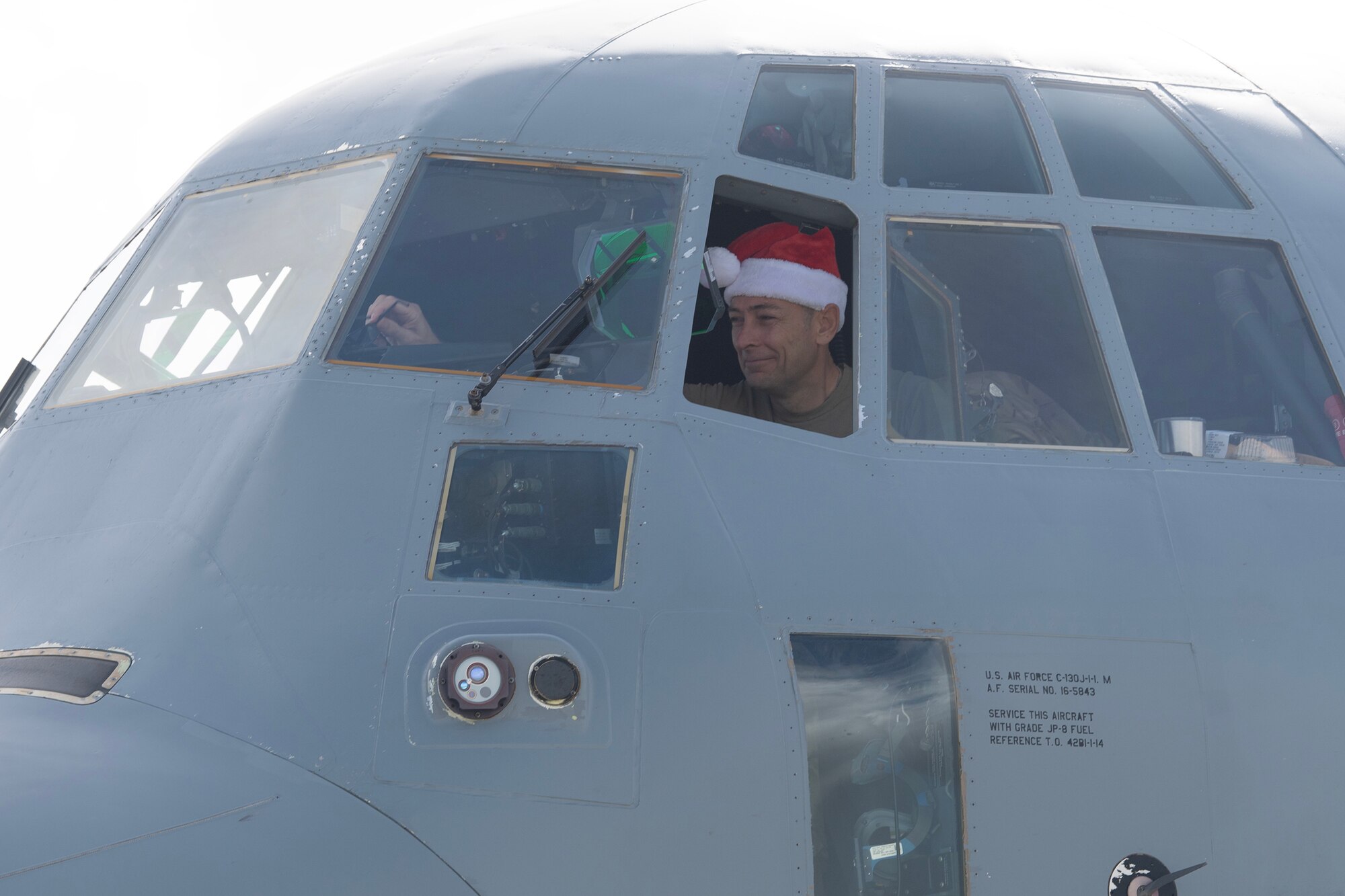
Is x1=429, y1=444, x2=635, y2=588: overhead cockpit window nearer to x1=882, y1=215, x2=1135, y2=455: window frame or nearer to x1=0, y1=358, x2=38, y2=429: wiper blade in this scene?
x1=882, y1=215, x2=1135, y2=455: window frame

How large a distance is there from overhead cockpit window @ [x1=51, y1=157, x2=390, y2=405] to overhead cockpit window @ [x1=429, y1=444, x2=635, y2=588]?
32.9 inches

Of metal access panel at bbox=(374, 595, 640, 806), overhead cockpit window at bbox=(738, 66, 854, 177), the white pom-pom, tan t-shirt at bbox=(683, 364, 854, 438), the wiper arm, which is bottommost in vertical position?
metal access panel at bbox=(374, 595, 640, 806)

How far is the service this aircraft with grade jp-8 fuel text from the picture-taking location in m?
3.56

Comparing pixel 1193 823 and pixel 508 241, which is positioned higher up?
pixel 508 241

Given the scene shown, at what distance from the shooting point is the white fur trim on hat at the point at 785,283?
5059 millimetres

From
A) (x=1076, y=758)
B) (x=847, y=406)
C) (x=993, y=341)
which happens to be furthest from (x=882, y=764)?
(x=993, y=341)

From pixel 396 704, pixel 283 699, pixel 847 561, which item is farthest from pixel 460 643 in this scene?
pixel 847 561

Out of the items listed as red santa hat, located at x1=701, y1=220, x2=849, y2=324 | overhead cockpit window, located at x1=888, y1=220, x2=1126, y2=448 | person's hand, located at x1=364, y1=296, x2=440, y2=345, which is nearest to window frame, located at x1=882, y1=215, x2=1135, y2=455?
overhead cockpit window, located at x1=888, y1=220, x2=1126, y2=448

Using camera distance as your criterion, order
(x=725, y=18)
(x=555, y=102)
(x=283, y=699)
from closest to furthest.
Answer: (x=283, y=699)
(x=555, y=102)
(x=725, y=18)

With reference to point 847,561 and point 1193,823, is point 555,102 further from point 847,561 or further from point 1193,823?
point 1193,823

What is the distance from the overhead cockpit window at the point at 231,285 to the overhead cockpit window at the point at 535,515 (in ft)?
2.74

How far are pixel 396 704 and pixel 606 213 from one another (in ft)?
6.62

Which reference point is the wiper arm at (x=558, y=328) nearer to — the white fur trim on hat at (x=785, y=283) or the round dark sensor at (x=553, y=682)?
the white fur trim on hat at (x=785, y=283)

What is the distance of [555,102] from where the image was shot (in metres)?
4.88
